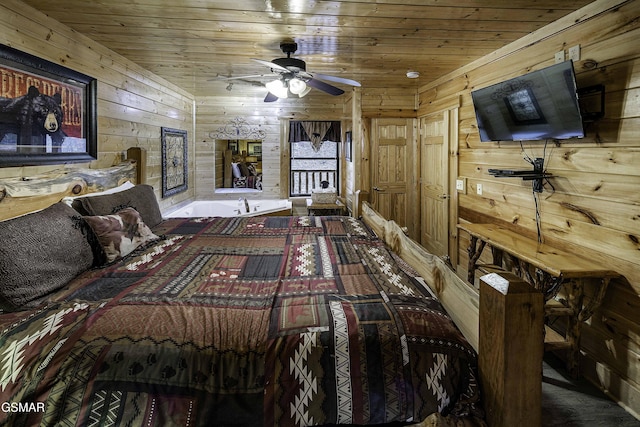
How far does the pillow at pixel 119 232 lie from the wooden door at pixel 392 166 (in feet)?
11.2

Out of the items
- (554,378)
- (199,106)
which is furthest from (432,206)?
(199,106)

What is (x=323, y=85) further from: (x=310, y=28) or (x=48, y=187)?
(x=48, y=187)

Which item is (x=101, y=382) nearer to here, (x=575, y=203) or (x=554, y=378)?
(x=554, y=378)

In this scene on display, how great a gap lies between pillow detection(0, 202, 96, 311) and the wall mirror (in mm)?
3949

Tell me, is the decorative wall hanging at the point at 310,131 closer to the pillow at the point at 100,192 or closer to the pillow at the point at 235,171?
the pillow at the point at 235,171

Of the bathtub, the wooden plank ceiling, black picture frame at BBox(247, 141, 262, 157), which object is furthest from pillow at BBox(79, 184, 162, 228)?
black picture frame at BBox(247, 141, 262, 157)

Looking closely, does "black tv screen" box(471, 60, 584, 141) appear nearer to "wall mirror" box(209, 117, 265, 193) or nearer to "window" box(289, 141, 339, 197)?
"window" box(289, 141, 339, 197)

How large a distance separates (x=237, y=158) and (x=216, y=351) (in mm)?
5893

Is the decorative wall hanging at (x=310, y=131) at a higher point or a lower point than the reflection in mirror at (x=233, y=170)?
higher

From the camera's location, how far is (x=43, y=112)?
2250mm

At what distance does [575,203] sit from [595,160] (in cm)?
30

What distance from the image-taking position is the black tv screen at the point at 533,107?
2180mm

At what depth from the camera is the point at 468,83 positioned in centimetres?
368

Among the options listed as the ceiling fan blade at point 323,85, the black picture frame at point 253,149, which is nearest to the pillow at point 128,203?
the ceiling fan blade at point 323,85
